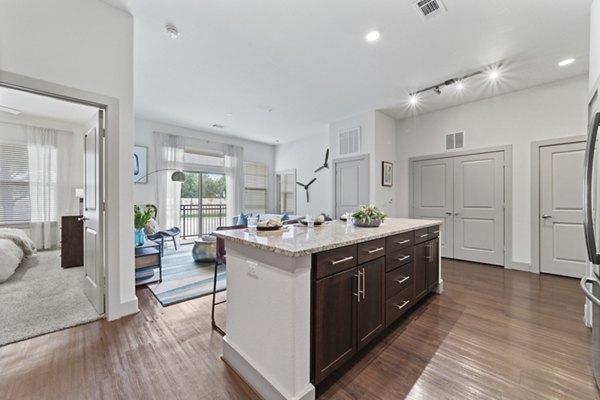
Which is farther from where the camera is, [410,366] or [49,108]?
[49,108]

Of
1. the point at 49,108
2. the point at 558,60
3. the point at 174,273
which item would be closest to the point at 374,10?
the point at 558,60

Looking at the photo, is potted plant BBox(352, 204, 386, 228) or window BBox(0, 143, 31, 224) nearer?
potted plant BBox(352, 204, 386, 228)

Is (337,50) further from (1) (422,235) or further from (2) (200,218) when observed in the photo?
(2) (200,218)

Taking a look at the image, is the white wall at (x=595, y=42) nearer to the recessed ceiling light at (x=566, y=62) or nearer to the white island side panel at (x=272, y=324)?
the recessed ceiling light at (x=566, y=62)

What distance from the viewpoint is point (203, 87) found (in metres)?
3.74

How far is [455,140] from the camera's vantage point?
4.48 m

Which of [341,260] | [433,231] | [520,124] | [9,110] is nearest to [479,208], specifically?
[520,124]

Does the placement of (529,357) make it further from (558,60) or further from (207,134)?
(207,134)

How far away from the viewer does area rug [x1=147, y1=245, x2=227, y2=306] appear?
110 inches

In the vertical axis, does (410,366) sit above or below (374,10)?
below

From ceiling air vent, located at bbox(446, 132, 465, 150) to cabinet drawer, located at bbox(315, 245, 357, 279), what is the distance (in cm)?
412

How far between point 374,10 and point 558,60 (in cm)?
270

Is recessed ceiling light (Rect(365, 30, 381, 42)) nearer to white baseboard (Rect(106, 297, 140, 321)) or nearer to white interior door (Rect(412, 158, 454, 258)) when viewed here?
white interior door (Rect(412, 158, 454, 258))

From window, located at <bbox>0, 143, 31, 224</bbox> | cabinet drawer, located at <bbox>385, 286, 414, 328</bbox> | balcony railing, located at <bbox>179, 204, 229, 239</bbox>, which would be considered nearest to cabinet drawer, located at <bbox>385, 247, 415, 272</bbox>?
cabinet drawer, located at <bbox>385, 286, 414, 328</bbox>
